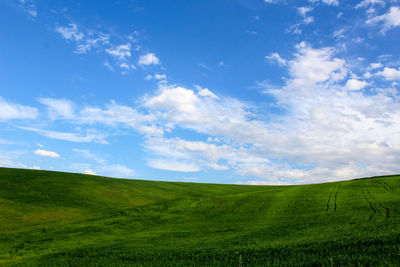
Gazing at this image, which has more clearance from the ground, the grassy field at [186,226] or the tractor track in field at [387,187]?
the tractor track in field at [387,187]

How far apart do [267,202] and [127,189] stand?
1175 inches

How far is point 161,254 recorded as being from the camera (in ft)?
56.0

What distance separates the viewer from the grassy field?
1403 cm

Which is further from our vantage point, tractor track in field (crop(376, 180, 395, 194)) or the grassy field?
tractor track in field (crop(376, 180, 395, 194))

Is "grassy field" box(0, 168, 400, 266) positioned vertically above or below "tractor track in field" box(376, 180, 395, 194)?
below

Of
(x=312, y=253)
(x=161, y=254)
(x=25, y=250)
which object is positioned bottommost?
(x=25, y=250)

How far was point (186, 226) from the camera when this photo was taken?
31.0 m

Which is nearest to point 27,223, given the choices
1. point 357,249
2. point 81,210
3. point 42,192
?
point 81,210

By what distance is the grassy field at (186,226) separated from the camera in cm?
1403

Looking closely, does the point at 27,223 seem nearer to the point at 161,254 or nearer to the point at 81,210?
the point at 81,210

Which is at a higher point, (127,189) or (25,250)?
(127,189)

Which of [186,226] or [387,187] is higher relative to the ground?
[387,187]

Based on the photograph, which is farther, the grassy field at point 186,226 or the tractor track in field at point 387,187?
the tractor track in field at point 387,187

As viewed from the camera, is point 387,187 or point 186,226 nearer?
point 186,226
